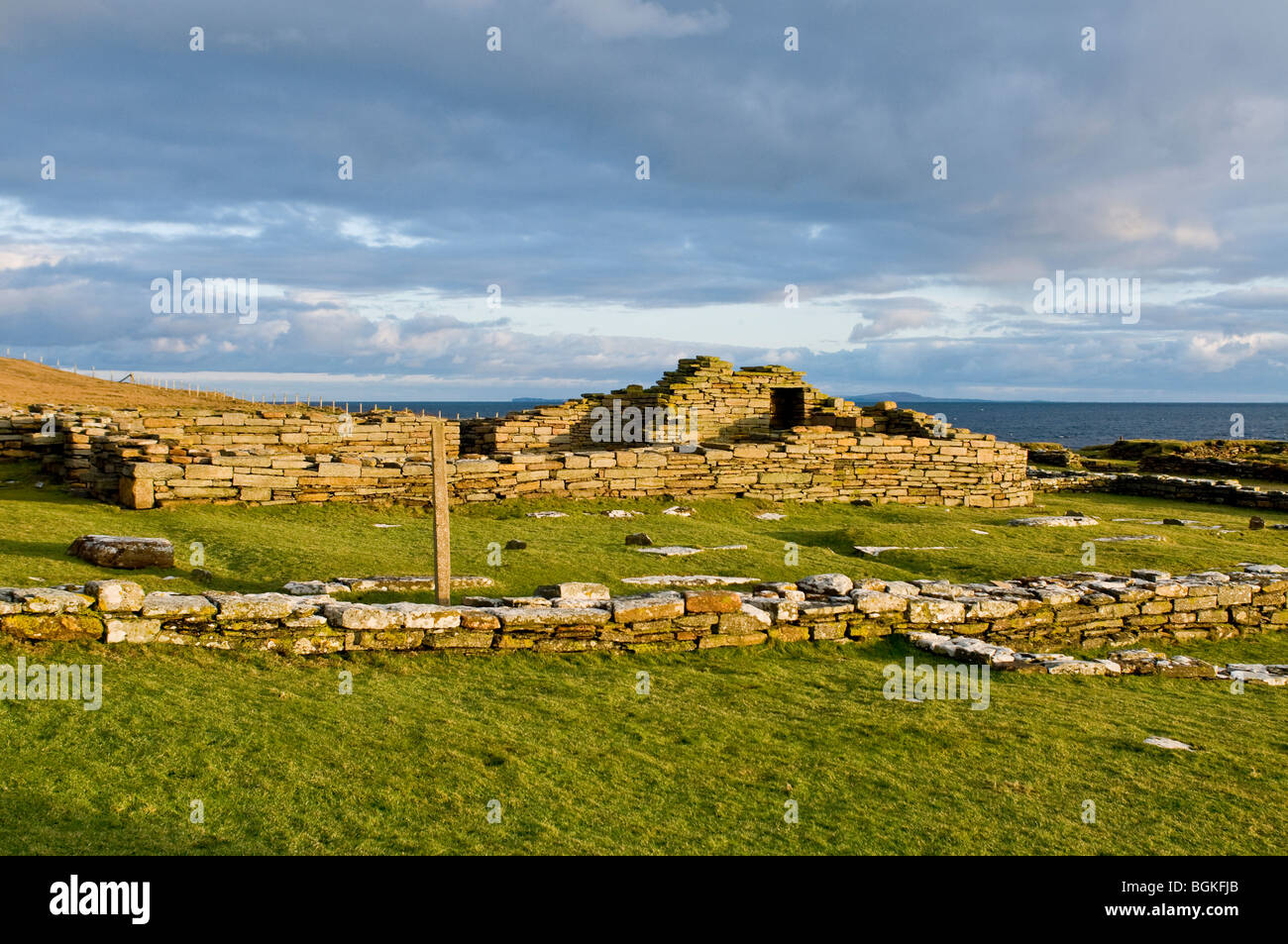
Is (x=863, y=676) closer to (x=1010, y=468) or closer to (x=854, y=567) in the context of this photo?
(x=854, y=567)

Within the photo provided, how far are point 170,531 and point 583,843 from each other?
39.1 feet

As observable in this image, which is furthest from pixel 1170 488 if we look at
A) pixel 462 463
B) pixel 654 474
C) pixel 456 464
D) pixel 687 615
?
pixel 687 615

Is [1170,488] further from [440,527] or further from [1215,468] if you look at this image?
[440,527]

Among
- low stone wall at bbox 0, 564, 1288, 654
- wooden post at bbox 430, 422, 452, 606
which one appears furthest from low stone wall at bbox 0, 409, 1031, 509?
low stone wall at bbox 0, 564, 1288, 654

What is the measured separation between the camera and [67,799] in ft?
18.6

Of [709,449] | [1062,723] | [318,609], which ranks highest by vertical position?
[709,449]

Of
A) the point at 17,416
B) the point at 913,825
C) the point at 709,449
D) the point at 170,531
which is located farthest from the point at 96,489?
the point at 913,825

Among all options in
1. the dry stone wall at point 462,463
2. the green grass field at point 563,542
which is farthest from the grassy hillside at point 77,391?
the green grass field at point 563,542

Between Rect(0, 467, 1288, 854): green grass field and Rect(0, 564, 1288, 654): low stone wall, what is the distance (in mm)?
276

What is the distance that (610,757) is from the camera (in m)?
7.16

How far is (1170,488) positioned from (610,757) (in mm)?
28469

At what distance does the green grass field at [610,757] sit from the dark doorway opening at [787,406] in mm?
17638

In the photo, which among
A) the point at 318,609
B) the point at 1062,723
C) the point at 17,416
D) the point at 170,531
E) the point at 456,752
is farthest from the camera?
the point at 17,416

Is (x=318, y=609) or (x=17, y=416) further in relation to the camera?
(x=17, y=416)
